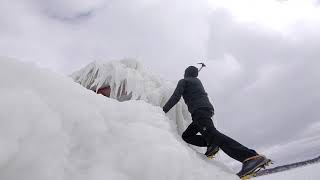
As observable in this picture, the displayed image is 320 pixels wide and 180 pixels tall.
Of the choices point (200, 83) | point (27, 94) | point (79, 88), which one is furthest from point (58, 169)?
point (200, 83)

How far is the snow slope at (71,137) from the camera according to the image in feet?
8.54

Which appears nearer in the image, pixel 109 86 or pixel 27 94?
pixel 27 94

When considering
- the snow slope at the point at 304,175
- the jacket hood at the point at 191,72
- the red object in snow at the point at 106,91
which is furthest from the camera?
the snow slope at the point at 304,175

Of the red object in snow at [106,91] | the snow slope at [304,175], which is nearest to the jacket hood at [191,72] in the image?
the red object in snow at [106,91]

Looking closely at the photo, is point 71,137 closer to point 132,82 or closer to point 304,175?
point 132,82

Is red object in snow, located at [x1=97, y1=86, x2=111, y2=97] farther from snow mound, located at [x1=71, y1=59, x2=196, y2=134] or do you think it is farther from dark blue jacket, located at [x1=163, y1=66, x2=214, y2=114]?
dark blue jacket, located at [x1=163, y1=66, x2=214, y2=114]

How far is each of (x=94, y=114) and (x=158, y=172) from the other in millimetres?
656

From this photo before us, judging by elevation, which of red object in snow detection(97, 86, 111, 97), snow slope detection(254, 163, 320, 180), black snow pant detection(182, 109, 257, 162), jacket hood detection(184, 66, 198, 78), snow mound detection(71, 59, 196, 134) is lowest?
snow slope detection(254, 163, 320, 180)

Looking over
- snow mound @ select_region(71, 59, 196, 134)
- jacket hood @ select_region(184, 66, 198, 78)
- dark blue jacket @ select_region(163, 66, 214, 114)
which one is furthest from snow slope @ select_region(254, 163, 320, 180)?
dark blue jacket @ select_region(163, 66, 214, 114)

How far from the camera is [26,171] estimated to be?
8.36ft

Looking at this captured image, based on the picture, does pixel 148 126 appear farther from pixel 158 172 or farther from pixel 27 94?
pixel 27 94

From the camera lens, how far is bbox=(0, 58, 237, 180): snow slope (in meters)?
2.60

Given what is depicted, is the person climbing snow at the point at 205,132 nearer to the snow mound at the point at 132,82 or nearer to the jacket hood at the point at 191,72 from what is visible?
the jacket hood at the point at 191,72

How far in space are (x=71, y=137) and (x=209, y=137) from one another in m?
2.37
